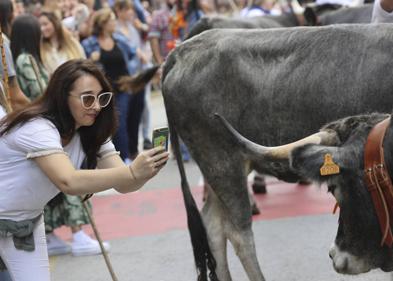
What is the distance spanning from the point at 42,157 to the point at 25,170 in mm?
193

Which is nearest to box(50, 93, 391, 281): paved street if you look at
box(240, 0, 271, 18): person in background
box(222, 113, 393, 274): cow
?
box(222, 113, 393, 274): cow

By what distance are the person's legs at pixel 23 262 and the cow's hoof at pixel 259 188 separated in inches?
182

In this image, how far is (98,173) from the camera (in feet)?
12.8

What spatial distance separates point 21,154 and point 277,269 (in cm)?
282

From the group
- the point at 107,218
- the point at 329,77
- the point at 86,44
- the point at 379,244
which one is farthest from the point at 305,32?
the point at 86,44

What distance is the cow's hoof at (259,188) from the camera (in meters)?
8.72

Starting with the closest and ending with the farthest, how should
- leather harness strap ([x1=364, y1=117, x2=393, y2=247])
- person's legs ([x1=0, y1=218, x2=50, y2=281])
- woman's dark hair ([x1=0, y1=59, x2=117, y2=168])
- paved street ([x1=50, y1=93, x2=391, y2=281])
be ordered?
1. leather harness strap ([x1=364, y1=117, x2=393, y2=247])
2. woman's dark hair ([x1=0, y1=59, x2=117, y2=168])
3. person's legs ([x1=0, y1=218, x2=50, y2=281])
4. paved street ([x1=50, y1=93, x2=391, y2=281])

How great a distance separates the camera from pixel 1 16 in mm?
7172

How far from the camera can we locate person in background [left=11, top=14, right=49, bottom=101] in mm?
7223

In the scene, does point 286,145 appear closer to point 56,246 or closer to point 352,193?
point 352,193

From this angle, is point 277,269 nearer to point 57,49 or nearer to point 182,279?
point 182,279

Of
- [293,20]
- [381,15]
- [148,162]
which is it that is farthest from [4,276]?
[293,20]

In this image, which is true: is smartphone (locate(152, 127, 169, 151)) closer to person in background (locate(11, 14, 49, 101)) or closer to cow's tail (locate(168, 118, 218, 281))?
cow's tail (locate(168, 118, 218, 281))

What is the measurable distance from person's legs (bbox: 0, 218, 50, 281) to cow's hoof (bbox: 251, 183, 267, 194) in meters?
4.63
